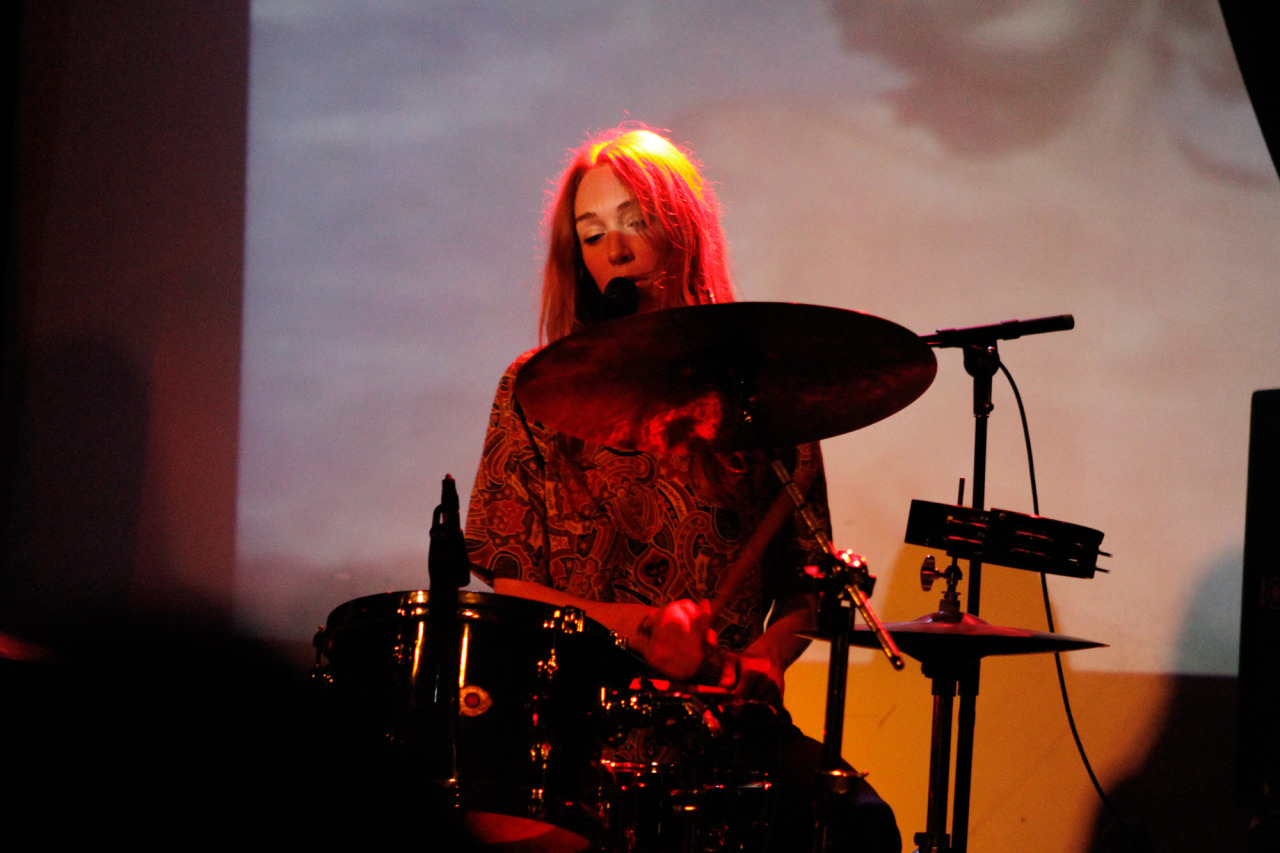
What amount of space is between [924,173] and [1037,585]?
2.91 ft

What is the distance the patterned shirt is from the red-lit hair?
206 millimetres

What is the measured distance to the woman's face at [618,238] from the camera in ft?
4.95

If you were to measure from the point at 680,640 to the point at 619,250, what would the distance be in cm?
64

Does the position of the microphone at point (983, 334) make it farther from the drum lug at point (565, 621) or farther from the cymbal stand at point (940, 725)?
the drum lug at point (565, 621)

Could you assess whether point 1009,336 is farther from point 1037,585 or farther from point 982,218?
point 1037,585

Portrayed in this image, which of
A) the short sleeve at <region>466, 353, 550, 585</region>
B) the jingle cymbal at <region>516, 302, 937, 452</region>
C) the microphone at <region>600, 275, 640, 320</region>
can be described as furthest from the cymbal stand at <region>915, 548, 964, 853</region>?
the microphone at <region>600, 275, 640, 320</region>

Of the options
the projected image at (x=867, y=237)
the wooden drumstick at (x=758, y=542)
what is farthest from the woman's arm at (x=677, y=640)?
the projected image at (x=867, y=237)

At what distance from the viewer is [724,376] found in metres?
1.08

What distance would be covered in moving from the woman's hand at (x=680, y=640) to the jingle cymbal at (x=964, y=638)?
0.81ft

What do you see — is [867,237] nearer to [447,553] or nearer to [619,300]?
[619,300]

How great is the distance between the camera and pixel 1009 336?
1.63m

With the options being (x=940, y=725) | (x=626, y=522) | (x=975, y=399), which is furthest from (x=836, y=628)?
(x=975, y=399)

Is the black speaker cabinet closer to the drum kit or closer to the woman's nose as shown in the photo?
the drum kit

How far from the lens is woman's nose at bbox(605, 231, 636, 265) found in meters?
1.50
